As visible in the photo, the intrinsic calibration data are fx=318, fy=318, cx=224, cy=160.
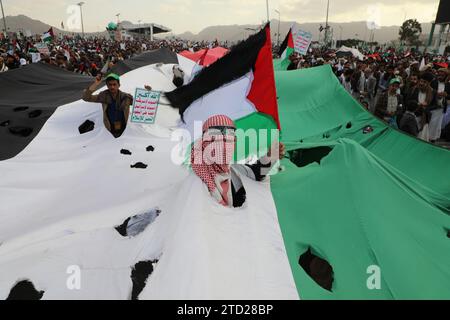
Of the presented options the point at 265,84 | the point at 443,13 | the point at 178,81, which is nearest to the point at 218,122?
the point at 265,84

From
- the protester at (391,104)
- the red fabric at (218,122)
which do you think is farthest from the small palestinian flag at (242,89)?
the protester at (391,104)

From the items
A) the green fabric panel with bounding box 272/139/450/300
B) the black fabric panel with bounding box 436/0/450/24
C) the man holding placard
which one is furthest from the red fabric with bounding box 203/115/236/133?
the black fabric panel with bounding box 436/0/450/24

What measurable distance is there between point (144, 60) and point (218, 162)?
7608mm

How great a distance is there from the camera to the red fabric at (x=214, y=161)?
106 inches

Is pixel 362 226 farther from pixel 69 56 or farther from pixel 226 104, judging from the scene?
pixel 69 56

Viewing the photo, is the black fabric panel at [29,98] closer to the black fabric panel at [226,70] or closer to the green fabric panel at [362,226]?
the black fabric panel at [226,70]

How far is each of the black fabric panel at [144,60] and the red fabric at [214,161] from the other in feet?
20.4

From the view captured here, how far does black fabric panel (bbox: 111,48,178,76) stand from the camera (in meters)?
8.41

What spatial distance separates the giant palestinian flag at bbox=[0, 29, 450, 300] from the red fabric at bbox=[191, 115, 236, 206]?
9cm

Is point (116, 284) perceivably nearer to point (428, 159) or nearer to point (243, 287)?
point (243, 287)

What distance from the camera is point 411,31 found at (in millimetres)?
69312

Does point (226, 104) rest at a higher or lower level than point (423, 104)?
higher
